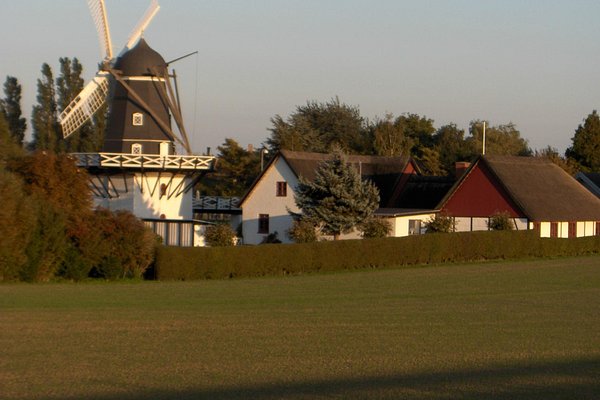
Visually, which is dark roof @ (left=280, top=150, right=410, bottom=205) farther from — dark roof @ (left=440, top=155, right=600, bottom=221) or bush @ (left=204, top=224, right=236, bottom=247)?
bush @ (left=204, top=224, right=236, bottom=247)

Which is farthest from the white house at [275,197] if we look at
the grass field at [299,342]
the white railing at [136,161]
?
the grass field at [299,342]

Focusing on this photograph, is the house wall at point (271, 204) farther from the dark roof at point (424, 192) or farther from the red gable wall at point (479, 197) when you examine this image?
the red gable wall at point (479, 197)

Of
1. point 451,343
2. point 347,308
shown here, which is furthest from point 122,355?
point 347,308

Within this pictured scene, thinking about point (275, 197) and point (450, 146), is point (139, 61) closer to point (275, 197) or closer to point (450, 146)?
point (275, 197)

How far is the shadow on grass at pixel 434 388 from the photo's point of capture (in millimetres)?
11633

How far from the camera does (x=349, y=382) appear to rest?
1298 cm

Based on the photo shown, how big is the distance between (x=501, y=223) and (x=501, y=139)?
217 feet

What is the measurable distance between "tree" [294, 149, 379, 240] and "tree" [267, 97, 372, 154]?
41.0m

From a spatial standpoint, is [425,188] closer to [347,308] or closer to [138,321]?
[347,308]

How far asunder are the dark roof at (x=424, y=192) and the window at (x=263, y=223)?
840 cm

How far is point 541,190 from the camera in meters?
57.9

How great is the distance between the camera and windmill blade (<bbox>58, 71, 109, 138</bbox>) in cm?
5778

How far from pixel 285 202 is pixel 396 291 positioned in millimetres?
26757

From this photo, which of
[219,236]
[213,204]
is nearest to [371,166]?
[213,204]
